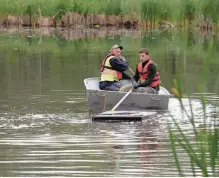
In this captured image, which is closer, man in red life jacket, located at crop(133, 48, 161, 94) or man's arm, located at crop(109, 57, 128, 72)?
man in red life jacket, located at crop(133, 48, 161, 94)

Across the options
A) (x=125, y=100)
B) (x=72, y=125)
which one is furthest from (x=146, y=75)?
(x=72, y=125)

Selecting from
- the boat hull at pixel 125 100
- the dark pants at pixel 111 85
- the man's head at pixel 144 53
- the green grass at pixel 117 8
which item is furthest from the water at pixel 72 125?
the green grass at pixel 117 8

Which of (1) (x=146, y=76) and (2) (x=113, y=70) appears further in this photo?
(2) (x=113, y=70)

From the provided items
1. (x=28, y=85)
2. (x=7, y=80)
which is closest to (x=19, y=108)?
(x=28, y=85)

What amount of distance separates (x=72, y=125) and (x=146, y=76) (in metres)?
2.39

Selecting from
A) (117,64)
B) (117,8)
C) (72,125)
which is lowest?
(72,125)

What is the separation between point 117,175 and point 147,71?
5643mm

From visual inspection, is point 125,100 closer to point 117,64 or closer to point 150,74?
point 150,74

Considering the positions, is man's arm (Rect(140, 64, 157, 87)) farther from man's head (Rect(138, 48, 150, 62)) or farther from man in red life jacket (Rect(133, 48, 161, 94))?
man's head (Rect(138, 48, 150, 62))

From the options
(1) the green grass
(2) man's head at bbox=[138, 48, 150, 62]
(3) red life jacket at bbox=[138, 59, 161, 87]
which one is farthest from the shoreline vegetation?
(2) man's head at bbox=[138, 48, 150, 62]

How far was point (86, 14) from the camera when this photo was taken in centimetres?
4044

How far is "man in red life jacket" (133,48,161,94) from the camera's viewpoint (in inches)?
500

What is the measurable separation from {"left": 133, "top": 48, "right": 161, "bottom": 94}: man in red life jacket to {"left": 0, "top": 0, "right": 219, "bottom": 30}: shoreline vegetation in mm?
24866

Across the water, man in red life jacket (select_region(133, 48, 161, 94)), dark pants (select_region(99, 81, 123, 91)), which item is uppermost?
man in red life jacket (select_region(133, 48, 161, 94))
